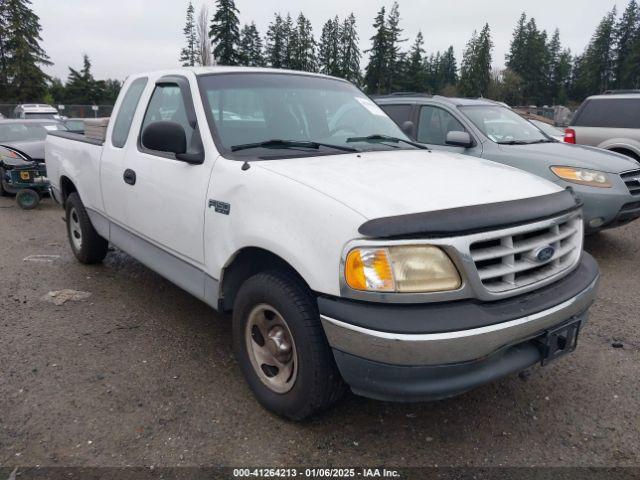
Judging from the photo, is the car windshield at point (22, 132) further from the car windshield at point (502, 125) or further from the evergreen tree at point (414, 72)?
the evergreen tree at point (414, 72)

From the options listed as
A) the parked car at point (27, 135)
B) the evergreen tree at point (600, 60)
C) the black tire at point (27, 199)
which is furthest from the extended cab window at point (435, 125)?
the evergreen tree at point (600, 60)

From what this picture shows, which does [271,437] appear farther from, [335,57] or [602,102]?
[335,57]

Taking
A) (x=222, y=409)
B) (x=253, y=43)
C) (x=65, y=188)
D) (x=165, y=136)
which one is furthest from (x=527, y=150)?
(x=253, y=43)

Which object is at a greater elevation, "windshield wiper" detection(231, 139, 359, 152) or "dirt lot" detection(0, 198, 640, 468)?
"windshield wiper" detection(231, 139, 359, 152)

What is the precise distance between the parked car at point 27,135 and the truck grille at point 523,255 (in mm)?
9713

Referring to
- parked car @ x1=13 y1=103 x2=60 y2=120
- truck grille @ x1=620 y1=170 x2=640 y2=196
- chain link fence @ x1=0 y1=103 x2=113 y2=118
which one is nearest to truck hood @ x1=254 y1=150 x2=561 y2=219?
truck grille @ x1=620 y1=170 x2=640 y2=196

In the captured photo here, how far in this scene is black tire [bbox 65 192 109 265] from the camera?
5.21 metres

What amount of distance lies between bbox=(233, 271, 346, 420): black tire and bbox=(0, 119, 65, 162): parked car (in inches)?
348

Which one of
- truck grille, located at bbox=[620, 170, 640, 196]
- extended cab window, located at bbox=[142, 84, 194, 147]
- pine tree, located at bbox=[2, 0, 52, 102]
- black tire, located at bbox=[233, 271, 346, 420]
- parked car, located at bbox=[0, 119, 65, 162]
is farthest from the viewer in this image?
pine tree, located at bbox=[2, 0, 52, 102]

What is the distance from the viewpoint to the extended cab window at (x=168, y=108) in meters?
3.47

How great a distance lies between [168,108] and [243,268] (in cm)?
151

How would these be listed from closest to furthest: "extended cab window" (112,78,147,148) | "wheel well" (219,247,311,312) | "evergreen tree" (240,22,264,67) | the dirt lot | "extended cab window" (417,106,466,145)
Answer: the dirt lot → "wheel well" (219,247,311,312) → "extended cab window" (112,78,147,148) → "extended cab window" (417,106,466,145) → "evergreen tree" (240,22,264,67)

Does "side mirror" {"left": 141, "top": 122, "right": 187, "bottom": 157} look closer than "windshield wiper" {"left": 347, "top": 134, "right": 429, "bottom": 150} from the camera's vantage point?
Yes

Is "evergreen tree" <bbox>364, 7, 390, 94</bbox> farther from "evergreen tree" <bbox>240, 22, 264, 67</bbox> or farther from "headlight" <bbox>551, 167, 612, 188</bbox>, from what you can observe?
"headlight" <bbox>551, 167, 612, 188</bbox>
